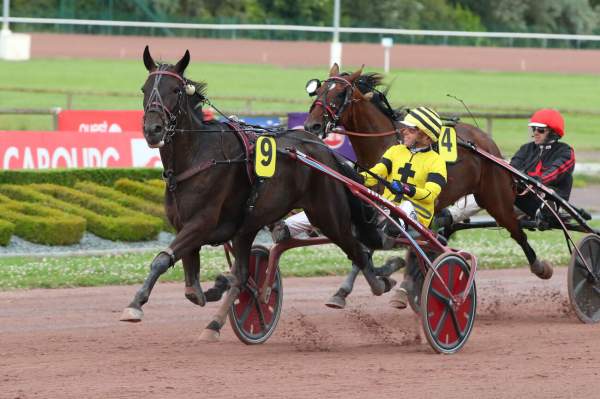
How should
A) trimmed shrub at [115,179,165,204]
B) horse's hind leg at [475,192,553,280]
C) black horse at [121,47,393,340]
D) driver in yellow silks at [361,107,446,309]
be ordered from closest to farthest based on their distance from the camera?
black horse at [121,47,393,340], driver in yellow silks at [361,107,446,309], horse's hind leg at [475,192,553,280], trimmed shrub at [115,179,165,204]

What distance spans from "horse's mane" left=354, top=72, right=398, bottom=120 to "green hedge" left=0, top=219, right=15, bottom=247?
4104 millimetres

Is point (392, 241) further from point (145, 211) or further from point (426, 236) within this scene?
point (145, 211)

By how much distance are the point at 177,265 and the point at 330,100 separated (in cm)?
304

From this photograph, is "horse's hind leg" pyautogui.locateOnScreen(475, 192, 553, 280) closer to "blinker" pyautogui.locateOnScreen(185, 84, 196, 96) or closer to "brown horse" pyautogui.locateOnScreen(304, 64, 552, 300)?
"brown horse" pyautogui.locateOnScreen(304, 64, 552, 300)

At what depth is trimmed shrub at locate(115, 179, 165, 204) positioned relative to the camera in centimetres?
1345

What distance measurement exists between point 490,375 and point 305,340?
5.07ft

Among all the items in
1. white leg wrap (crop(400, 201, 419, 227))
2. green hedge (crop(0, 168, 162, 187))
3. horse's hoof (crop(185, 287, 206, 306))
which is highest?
white leg wrap (crop(400, 201, 419, 227))

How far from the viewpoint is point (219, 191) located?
22.9 ft

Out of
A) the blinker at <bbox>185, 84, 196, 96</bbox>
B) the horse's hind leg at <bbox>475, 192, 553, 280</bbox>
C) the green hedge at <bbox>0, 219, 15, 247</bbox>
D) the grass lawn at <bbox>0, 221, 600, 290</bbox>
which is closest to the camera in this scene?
the blinker at <bbox>185, 84, 196, 96</bbox>

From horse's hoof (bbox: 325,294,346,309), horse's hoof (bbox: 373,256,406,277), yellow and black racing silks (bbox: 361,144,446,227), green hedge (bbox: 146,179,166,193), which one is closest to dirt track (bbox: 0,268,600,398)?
horse's hoof (bbox: 325,294,346,309)

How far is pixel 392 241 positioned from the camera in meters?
7.55

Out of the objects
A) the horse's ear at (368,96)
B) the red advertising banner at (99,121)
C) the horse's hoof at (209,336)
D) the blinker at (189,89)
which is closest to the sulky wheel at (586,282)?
the horse's ear at (368,96)

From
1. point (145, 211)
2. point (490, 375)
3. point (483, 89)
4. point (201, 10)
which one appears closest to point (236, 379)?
point (490, 375)

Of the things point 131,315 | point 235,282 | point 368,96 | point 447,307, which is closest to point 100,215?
point 368,96
